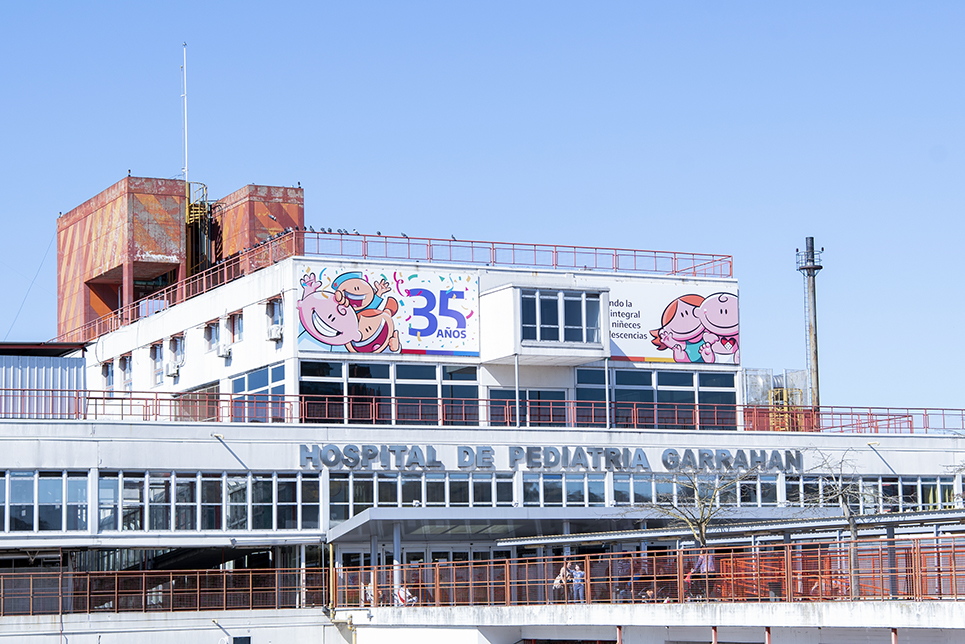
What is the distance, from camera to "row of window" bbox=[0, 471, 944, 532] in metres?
44.8

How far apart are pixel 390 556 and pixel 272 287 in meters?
10.6

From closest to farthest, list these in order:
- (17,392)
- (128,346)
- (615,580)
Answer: (615,580)
(17,392)
(128,346)

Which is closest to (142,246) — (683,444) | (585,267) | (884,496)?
(585,267)

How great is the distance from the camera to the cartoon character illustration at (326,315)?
5128 centimetres

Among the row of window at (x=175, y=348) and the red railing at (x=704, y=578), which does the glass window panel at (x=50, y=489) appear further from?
the row of window at (x=175, y=348)

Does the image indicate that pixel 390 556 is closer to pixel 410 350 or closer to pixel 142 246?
pixel 410 350

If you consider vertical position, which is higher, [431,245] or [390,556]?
[431,245]

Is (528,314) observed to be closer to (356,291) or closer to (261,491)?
(356,291)

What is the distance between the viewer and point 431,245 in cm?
5366

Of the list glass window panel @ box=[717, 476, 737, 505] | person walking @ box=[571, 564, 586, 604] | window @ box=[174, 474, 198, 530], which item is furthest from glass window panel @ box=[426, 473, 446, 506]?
person walking @ box=[571, 564, 586, 604]

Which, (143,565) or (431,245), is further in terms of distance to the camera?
(431,245)

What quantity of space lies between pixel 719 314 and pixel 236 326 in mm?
18306

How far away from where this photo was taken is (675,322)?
55.9 meters


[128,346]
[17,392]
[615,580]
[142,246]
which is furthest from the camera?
[142,246]
